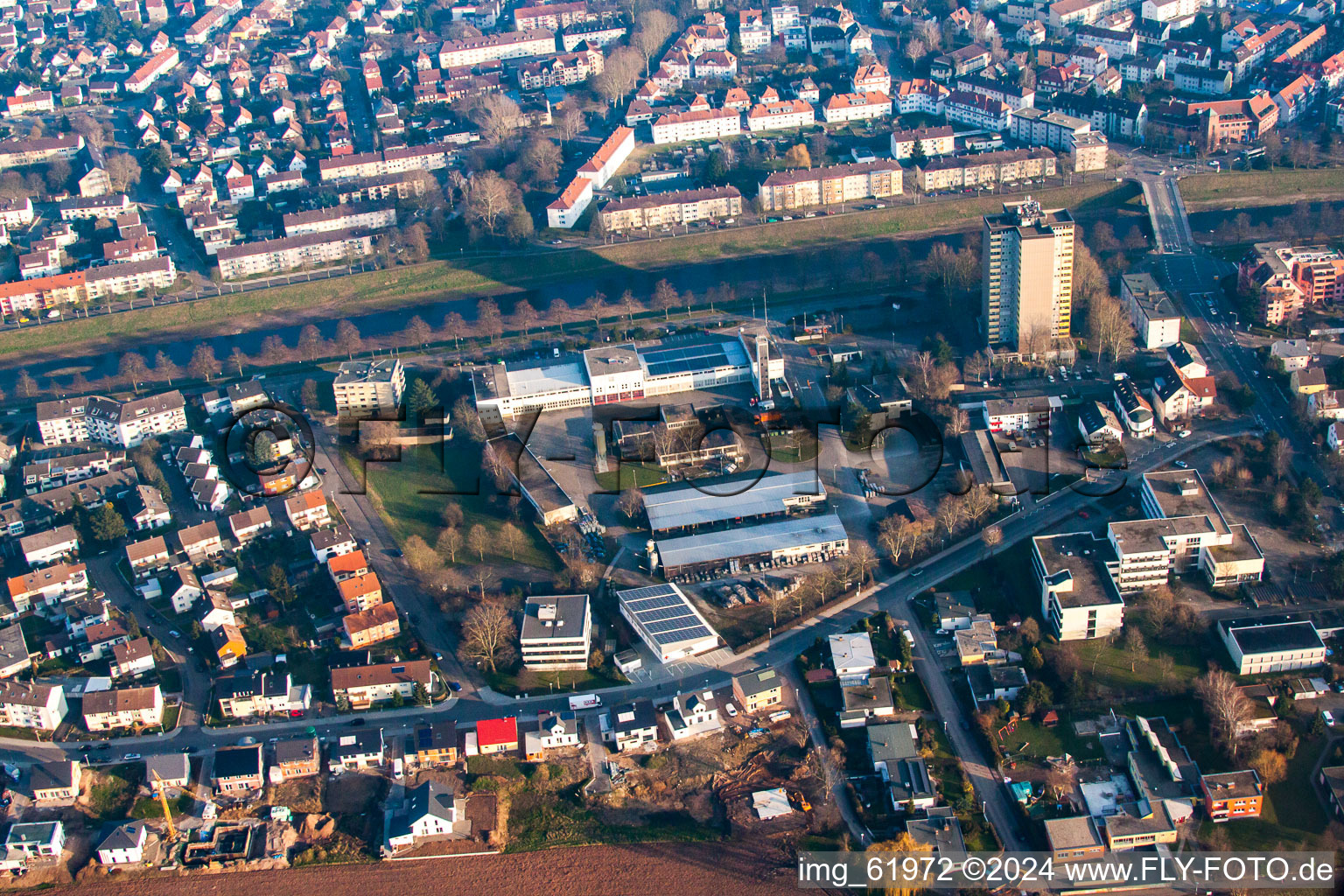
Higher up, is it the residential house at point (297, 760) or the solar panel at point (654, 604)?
the solar panel at point (654, 604)

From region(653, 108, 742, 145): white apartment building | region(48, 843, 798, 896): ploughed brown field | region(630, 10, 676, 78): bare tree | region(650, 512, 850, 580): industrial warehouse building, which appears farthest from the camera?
region(630, 10, 676, 78): bare tree

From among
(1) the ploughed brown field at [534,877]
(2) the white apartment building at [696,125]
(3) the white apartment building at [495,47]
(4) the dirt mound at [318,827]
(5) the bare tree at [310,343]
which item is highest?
(3) the white apartment building at [495,47]

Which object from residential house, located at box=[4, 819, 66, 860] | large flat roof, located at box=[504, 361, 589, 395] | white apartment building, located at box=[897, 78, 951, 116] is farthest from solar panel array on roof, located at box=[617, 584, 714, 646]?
white apartment building, located at box=[897, 78, 951, 116]

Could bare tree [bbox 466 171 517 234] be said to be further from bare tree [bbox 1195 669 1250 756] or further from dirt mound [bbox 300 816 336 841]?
bare tree [bbox 1195 669 1250 756]

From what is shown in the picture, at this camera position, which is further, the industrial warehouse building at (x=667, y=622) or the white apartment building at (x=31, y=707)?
the industrial warehouse building at (x=667, y=622)

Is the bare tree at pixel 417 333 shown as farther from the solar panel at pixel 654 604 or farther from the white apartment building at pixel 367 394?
the solar panel at pixel 654 604

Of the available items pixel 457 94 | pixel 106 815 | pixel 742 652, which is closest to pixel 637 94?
pixel 457 94

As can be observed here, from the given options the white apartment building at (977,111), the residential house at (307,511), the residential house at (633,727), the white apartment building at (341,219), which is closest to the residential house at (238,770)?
the residential house at (633,727)

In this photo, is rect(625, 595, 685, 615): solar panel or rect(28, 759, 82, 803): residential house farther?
rect(625, 595, 685, 615): solar panel
